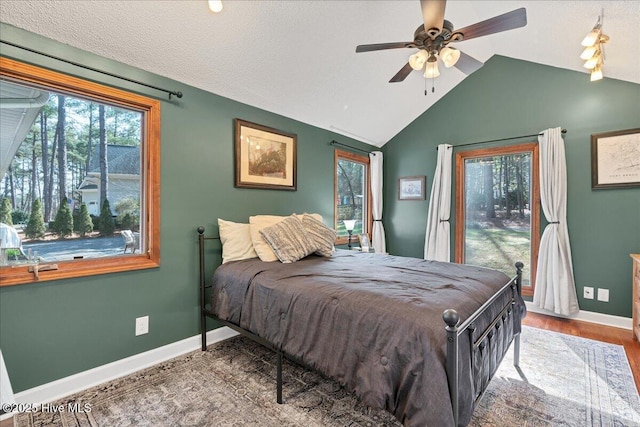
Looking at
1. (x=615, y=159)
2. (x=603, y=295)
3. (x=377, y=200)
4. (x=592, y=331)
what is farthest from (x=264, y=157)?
(x=603, y=295)

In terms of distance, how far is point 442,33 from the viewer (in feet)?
6.43

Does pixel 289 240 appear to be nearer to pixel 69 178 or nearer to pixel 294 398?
pixel 294 398

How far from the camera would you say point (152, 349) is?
2428 mm

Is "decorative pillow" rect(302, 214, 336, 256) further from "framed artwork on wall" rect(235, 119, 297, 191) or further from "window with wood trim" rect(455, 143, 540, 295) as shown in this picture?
"window with wood trim" rect(455, 143, 540, 295)

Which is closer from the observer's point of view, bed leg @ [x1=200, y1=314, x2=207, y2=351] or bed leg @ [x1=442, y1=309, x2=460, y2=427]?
bed leg @ [x1=442, y1=309, x2=460, y2=427]

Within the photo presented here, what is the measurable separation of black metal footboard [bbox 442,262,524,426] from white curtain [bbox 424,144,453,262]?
1.98 m

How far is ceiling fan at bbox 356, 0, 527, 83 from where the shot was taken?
5.74 ft

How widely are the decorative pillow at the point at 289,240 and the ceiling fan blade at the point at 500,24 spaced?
204 centimetres

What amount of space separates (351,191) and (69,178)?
3514 mm

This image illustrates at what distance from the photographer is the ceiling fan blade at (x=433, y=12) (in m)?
1.71

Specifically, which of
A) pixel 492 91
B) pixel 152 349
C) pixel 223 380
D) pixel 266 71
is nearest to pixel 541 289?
pixel 492 91

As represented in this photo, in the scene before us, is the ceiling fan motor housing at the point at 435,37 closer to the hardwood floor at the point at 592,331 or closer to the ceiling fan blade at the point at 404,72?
the ceiling fan blade at the point at 404,72

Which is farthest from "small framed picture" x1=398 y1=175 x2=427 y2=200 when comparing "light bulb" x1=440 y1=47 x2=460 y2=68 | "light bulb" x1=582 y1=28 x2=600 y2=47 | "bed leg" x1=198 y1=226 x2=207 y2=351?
"bed leg" x1=198 y1=226 x2=207 y2=351

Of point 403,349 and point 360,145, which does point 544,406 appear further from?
point 360,145
